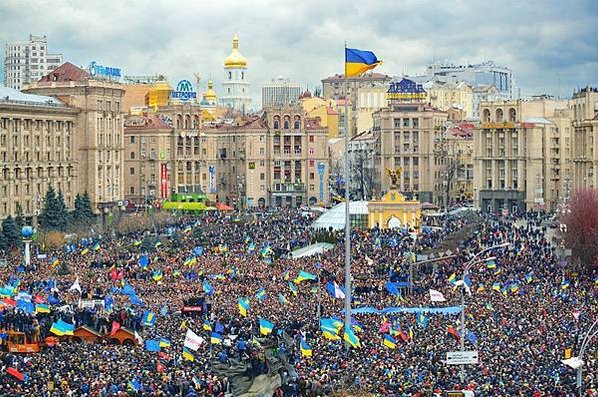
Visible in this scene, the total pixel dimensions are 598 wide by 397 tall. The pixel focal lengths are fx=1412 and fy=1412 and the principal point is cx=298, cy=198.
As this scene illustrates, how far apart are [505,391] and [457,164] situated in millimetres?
101127

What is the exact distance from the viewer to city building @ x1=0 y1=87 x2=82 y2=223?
303ft

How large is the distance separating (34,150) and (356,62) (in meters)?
58.7

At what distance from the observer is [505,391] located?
33.9m

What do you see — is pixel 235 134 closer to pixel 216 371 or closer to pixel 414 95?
pixel 414 95

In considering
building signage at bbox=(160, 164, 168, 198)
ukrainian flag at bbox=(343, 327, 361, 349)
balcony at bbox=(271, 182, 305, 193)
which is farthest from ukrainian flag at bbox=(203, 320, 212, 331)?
balcony at bbox=(271, 182, 305, 193)

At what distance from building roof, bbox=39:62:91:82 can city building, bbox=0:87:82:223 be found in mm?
2819

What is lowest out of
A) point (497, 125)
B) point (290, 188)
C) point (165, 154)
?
point (290, 188)

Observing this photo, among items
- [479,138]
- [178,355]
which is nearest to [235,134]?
[479,138]

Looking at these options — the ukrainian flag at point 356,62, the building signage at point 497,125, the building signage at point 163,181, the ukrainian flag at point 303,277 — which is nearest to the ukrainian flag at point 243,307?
the ukrainian flag at point 303,277

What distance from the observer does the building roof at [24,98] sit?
9581 cm

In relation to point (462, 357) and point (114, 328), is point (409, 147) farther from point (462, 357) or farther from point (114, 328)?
point (462, 357)

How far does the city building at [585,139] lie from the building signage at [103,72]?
35437mm

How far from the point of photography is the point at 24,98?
9819 centimetres

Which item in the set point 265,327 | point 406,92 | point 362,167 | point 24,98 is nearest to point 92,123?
point 24,98
